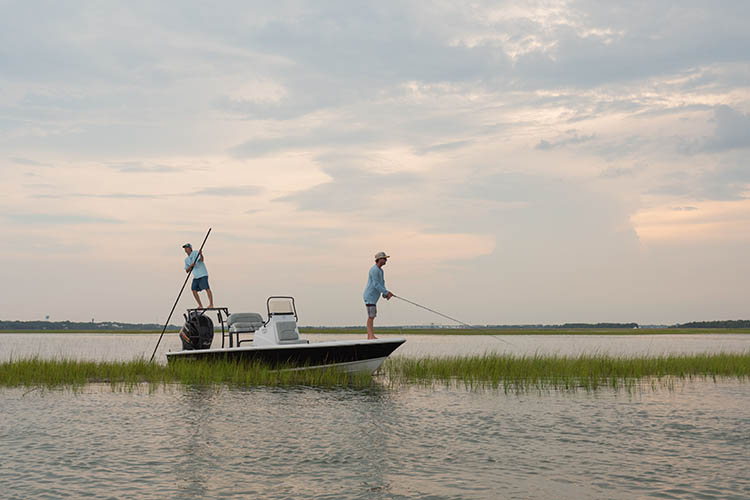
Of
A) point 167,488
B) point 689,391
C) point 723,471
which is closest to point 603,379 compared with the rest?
point 689,391

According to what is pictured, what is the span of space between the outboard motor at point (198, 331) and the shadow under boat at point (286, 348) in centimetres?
6

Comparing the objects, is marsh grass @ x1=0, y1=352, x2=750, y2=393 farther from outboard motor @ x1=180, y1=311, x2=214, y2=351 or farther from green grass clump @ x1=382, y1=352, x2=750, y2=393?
outboard motor @ x1=180, y1=311, x2=214, y2=351

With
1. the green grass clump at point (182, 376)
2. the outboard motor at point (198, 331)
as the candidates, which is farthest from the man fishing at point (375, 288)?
the outboard motor at point (198, 331)

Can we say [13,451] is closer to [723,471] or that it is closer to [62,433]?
[62,433]

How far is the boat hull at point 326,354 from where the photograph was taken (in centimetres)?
1561

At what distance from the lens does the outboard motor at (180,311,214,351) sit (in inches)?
699

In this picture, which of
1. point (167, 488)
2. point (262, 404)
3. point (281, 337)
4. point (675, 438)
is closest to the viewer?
point (167, 488)

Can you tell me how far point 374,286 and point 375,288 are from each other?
7 centimetres

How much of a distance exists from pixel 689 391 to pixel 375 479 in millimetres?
10381

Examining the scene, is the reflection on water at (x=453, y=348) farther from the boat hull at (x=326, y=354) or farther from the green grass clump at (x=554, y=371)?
the boat hull at (x=326, y=354)

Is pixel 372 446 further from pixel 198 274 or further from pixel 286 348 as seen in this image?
pixel 198 274

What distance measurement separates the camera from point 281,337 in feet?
53.4

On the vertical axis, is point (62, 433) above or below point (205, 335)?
below

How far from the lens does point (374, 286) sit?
16000mm
